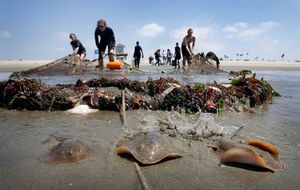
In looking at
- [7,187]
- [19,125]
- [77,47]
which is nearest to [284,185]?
[7,187]

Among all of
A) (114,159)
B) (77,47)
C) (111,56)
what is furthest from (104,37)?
(114,159)

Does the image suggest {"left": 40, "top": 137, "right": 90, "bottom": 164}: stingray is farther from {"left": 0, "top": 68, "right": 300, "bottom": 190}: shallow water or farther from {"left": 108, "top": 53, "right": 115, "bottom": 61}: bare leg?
{"left": 108, "top": 53, "right": 115, "bottom": 61}: bare leg

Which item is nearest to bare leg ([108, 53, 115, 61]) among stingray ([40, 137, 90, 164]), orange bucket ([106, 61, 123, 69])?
orange bucket ([106, 61, 123, 69])

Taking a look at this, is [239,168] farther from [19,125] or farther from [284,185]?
[19,125]

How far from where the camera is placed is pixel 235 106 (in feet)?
25.8

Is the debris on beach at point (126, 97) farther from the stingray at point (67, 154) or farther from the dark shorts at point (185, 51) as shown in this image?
the dark shorts at point (185, 51)

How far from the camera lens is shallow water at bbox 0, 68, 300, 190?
138 inches

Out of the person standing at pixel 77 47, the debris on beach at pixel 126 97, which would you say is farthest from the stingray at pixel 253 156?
the person standing at pixel 77 47

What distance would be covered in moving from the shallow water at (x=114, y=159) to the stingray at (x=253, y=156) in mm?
86

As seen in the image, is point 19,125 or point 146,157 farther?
point 19,125

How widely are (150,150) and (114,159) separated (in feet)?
1.80

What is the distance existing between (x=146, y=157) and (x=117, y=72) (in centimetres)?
1111

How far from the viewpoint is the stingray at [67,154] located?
3973mm

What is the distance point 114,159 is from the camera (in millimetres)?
4160
